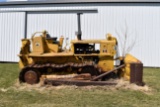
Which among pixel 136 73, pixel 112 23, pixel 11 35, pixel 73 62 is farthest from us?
pixel 11 35

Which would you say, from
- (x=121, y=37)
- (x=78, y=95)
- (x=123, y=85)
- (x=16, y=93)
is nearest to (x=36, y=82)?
(x=16, y=93)

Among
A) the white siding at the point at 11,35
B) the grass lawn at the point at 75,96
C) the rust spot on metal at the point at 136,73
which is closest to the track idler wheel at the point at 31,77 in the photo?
the grass lawn at the point at 75,96

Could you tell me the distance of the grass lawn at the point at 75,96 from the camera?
6.91 m

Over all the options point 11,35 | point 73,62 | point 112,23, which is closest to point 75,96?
point 73,62

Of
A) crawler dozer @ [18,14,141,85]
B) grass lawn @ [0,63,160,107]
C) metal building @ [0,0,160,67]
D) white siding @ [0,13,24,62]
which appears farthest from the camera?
white siding @ [0,13,24,62]

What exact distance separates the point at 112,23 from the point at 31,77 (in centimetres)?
813

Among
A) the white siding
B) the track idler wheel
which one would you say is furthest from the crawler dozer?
the white siding

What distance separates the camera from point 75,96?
25.3 ft

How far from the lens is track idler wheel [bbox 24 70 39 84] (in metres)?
9.31

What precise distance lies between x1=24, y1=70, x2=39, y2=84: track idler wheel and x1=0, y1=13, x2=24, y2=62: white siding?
8.14 metres

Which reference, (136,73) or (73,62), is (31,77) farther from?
(136,73)

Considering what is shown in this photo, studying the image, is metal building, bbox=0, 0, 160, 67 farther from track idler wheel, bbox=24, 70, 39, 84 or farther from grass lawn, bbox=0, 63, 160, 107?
track idler wheel, bbox=24, 70, 39, 84

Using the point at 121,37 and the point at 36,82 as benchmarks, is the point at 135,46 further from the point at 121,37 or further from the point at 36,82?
the point at 36,82

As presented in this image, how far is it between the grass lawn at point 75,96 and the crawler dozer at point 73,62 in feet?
1.67
